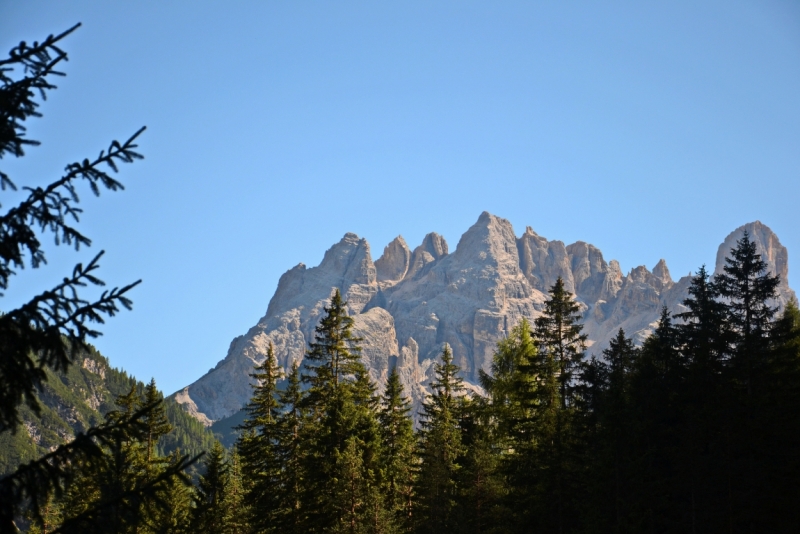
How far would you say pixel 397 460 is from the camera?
4938cm

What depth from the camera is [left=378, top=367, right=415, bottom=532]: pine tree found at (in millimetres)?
47812

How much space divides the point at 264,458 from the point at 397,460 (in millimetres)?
7542

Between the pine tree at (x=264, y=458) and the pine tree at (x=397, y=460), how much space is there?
5896mm

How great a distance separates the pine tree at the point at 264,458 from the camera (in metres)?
44.8

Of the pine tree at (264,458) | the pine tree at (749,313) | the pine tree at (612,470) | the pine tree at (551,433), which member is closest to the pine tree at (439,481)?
the pine tree at (551,433)

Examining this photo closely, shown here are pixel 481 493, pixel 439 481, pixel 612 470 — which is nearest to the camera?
pixel 612 470

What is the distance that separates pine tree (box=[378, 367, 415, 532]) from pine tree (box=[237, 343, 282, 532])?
19.3ft

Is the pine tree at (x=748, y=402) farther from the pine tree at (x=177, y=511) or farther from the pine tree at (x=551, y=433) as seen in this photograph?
the pine tree at (x=177, y=511)

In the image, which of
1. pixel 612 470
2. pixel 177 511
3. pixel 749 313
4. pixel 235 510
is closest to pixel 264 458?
pixel 177 511

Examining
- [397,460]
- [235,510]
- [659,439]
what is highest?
[397,460]

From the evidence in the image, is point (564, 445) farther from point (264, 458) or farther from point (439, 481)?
point (264, 458)

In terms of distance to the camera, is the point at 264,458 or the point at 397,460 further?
the point at 397,460

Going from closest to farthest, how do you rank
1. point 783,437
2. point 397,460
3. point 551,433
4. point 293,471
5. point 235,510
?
point 783,437 < point 551,433 < point 293,471 < point 397,460 < point 235,510

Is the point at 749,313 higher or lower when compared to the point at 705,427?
higher
